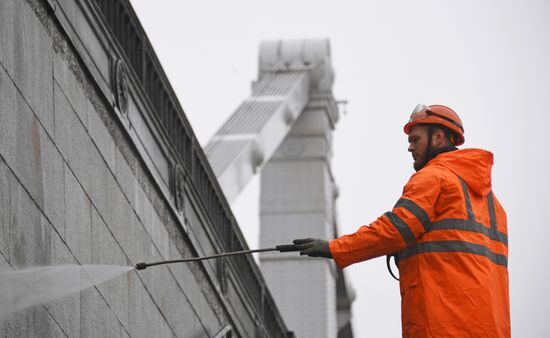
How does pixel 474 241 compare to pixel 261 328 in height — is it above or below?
below

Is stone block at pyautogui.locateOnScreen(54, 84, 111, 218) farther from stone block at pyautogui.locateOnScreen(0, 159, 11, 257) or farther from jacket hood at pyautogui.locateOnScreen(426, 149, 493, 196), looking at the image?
jacket hood at pyautogui.locateOnScreen(426, 149, 493, 196)

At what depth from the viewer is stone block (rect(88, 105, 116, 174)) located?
38.3 feet

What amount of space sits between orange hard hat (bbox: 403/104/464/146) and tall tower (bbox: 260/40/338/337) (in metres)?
19.0

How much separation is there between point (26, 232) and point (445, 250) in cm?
261

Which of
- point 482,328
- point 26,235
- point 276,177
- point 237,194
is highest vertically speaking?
point 276,177

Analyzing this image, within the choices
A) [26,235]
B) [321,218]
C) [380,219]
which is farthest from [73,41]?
[321,218]

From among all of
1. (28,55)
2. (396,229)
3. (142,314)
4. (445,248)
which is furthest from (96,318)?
(445,248)

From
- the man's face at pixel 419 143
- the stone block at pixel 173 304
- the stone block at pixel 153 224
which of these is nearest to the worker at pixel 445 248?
the man's face at pixel 419 143

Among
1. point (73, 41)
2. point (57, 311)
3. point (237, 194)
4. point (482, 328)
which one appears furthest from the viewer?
point (237, 194)

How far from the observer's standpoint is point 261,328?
61.8 feet

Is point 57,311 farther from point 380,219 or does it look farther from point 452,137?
point 452,137

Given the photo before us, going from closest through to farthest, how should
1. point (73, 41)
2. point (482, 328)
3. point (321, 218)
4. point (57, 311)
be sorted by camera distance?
point (482, 328) → point (57, 311) → point (73, 41) → point (321, 218)

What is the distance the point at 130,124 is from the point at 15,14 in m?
2.80

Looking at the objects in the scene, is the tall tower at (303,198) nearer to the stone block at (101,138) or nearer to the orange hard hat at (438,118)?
the stone block at (101,138)
